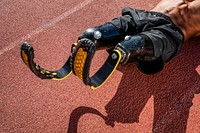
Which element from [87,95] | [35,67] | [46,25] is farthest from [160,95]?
[46,25]

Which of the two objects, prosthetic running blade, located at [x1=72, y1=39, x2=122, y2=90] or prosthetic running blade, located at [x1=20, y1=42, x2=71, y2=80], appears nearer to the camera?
prosthetic running blade, located at [x1=72, y1=39, x2=122, y2=90]

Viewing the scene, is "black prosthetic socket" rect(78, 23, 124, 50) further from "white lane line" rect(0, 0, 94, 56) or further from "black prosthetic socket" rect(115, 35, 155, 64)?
"white lane line" rect(0, 0, 94, 56)

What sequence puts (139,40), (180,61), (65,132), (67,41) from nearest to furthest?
(139,40)
(65,132)
(180,61)
(67,41)

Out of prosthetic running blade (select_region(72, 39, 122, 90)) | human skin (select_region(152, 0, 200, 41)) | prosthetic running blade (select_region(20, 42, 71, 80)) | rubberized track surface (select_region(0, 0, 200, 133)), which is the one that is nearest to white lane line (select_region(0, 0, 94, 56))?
rubberized track surface (select_region(0, 0, 200, 133))

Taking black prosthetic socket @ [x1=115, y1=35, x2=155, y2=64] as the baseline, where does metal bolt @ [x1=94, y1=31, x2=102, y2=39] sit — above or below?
above

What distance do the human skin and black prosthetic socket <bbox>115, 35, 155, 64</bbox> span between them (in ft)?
2.14

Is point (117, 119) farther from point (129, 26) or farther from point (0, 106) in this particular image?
point (0, 106)

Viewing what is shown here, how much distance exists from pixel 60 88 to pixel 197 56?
4.93 feet

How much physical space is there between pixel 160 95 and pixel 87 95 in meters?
0.72

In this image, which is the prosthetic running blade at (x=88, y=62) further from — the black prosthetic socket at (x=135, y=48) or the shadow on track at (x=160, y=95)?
the shadow on track at (x=160, y=95)

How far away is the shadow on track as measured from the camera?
2654 mm

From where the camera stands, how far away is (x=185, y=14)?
2.90 meters

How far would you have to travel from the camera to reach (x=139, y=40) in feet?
7.74

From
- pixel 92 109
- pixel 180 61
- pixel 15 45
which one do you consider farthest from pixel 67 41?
pixel 180 61
